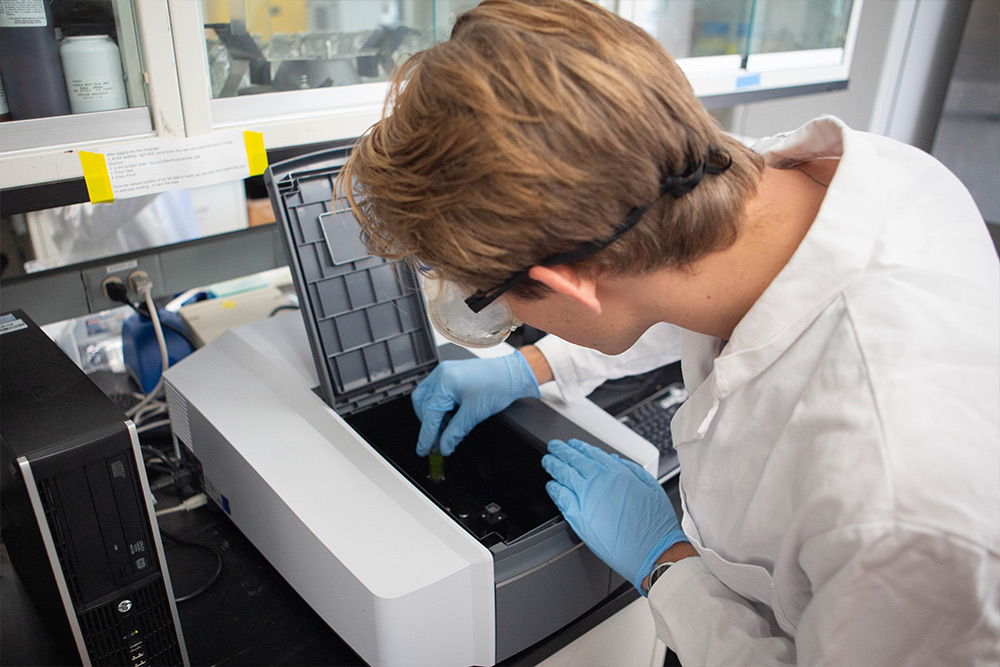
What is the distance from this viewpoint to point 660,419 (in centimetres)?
117

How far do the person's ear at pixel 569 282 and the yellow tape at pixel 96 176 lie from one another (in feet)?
1.81

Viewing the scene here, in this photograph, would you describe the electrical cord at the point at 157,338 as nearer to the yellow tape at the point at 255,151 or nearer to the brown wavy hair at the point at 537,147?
the yellow tape at the point at 255,151

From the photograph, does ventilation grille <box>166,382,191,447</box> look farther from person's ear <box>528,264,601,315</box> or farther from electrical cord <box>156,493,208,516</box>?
person's ear <box>528,264,601,315</box>

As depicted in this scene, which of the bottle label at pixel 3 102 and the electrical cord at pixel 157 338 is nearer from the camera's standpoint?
the bottle label at pixel 3 102

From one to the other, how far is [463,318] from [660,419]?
523 mm

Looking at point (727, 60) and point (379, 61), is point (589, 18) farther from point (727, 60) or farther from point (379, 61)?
point (727, 60)

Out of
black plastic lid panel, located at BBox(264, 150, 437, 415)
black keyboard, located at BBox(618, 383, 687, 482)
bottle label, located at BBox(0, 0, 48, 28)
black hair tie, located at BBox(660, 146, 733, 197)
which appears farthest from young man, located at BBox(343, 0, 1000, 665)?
bottle label, located at BBox(0, 0, 48, 28)

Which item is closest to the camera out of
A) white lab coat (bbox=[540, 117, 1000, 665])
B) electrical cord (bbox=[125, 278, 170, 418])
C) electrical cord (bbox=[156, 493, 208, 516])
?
white lab coat (bbox=[540, 117, 1000, 665])

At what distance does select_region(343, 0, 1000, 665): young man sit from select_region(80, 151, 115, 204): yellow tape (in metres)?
0.36

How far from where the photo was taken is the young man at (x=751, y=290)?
524 millimetres

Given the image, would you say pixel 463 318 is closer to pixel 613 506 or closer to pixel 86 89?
pixel 613 506

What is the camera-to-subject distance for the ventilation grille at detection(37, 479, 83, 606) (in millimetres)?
622

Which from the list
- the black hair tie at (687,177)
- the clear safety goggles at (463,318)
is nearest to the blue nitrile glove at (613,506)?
the clear safety goggles at (463,318)

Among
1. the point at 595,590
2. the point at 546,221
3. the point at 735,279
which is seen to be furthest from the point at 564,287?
the point at 595,590
